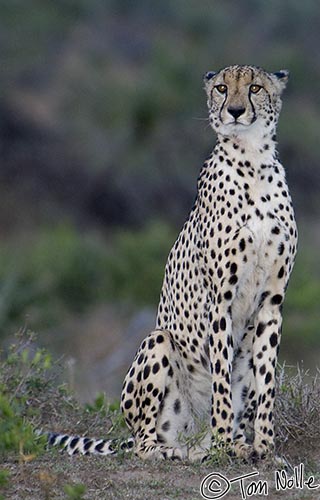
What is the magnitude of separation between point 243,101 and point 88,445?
174 cm

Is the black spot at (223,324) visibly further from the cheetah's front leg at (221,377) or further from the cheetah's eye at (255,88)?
the cheetah's eye at (255,88)

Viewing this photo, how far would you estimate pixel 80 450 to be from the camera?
226 inches

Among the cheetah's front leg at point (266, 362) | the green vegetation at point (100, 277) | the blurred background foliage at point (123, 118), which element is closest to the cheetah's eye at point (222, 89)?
the cheetah's front leg at point (266, 362)

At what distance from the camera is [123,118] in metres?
20.2

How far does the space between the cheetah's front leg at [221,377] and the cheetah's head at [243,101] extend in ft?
2.77

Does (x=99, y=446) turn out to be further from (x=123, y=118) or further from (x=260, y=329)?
(x=123, y=118)

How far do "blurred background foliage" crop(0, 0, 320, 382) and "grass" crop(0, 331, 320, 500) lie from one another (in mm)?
9300

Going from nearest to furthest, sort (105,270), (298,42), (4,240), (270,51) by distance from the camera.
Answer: (105,270) → (4,240) → (270,51) → (298,42)

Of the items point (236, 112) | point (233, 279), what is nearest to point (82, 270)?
point (233, 279)

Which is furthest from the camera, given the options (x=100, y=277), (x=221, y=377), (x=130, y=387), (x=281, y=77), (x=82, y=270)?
(x=100, y=277)

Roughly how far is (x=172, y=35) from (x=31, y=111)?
10.6 ft

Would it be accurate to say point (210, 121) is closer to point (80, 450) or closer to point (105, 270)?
point (80, 450)

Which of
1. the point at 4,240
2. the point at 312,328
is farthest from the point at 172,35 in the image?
the point at 312,328

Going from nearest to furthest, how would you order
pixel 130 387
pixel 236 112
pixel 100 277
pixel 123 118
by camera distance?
pixel 236 112
pixel 130 387
pixel 100 277
pixel 123 118
